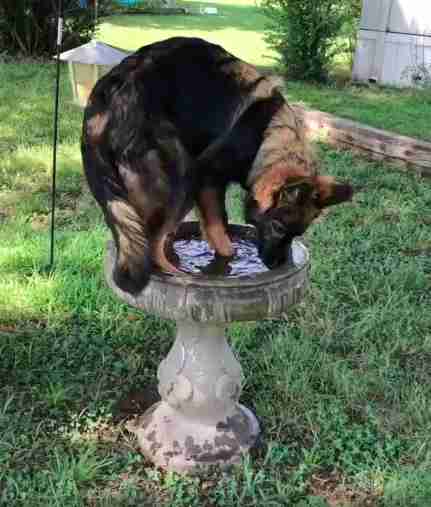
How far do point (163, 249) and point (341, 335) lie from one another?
154 cm

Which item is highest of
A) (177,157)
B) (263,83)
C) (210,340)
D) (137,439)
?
(263,83)

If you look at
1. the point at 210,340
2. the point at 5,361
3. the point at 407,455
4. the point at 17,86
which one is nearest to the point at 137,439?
the point at 210,340

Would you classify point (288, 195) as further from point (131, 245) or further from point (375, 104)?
point (375, 104)

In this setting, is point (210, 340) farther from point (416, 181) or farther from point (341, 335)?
point (416, 181)

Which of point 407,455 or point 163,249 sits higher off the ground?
point 163,249

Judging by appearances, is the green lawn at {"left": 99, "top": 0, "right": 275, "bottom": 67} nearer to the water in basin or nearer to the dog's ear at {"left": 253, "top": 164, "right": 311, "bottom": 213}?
the water in basin

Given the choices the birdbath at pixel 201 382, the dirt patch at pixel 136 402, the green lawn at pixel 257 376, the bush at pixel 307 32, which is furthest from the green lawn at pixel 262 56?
the birdbath at pixel 201 382

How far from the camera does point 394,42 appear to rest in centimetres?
1052

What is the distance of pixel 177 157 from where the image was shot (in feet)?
7.95

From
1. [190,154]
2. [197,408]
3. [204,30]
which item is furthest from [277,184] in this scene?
[204,30]

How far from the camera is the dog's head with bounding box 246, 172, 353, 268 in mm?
2299

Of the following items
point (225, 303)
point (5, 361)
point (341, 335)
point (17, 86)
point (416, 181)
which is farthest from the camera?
point (17, 86)

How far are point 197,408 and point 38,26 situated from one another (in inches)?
352

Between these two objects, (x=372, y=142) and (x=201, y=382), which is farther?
(x=372, y=142)
